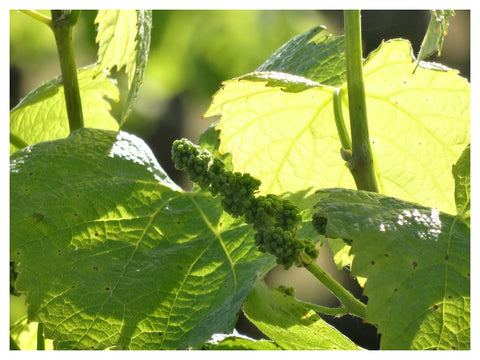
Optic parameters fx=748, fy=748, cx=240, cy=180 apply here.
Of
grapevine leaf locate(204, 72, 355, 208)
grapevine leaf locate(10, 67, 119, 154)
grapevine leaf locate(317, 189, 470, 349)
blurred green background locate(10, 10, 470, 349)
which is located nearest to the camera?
grapevine leaf locate(317, 189, 470, 349)

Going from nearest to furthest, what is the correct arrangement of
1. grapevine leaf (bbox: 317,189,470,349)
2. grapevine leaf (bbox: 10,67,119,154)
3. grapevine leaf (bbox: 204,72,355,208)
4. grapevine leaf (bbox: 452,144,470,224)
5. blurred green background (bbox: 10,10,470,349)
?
1. grapevine leaf (bbox: 317,189,470,349)
2. grapevine leaf (bbox: 452,144,470,224)
3. grapevine leaf (bbox: 204,72,355,208)
4. grapevine leaf (bbox: 10,67,119,154)
5. blurred green background (bbox: 10,10,470,349)

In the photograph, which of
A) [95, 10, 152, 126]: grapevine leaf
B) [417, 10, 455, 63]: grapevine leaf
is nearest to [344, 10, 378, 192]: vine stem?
[417, 10, 455, 63]: grapevine leaf

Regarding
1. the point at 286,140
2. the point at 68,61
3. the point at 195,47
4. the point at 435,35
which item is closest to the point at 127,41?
the point at 68,61

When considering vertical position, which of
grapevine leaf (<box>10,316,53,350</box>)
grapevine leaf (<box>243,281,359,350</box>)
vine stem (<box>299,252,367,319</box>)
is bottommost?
grapevine leaf (<box>10,316,53,350</box>)

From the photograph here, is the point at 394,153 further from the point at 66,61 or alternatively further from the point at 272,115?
the point at 66,61

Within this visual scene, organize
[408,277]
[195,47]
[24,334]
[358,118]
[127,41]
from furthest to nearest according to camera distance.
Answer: [195,47], [24,334], [127,41], [358,118], [408,277]

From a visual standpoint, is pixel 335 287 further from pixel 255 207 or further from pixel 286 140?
pixel 286 140

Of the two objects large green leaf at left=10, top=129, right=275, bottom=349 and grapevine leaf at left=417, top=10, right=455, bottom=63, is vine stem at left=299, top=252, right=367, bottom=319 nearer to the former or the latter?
large green leaf at left=10, top=129, right=275, bottom=349
